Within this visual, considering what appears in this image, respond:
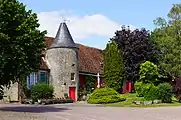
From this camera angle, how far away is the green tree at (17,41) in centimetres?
3116

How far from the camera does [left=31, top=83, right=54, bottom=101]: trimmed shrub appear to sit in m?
52.0

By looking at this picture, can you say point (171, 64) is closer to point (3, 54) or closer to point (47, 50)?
point (47, 50)

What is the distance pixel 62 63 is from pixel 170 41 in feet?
58.1

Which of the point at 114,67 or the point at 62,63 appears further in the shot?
the point at 114,67

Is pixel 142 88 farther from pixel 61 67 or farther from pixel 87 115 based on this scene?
pixel 87 115

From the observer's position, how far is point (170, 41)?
6378 cm

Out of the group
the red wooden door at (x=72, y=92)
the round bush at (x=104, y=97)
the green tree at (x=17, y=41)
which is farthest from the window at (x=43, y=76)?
the green tree at (x=17, y=41)

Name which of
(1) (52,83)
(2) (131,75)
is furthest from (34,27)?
(2) (131,75)

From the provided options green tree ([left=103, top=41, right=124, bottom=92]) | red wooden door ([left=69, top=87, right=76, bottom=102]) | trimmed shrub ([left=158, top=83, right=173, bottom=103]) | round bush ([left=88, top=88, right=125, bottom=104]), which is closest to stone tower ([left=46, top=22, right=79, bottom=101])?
red wooden door ([left=69, top=87, right=76, bottom=102])

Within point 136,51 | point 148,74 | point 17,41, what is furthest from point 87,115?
point 136,51

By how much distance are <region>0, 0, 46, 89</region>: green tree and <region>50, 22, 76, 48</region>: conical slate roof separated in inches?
982

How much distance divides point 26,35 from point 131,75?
32497 millimetres

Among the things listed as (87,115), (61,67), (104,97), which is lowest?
(87,115)

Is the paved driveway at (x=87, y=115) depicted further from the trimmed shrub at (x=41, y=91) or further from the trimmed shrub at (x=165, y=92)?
the trimmed shrub at (x=41, y=91)
